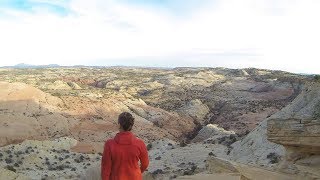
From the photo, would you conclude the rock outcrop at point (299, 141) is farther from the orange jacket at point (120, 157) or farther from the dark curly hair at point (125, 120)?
the dark curly hair at point (125, 120)

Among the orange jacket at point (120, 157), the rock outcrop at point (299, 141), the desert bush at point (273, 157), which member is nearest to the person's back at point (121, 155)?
the orange jacket at point (120, 157)

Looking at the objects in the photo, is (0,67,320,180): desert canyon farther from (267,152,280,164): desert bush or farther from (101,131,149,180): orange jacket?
(101,131,149,180): orange jacket

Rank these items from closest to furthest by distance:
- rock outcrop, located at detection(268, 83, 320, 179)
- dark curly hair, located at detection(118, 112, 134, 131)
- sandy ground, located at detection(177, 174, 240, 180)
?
1. dark curly hair, located at detection(118, 112, 134, 131)
2. rock outcrop, located at detection(268, 83, 320, 179)
3. sandy ground, located at detection(177, 174, 240, 180)

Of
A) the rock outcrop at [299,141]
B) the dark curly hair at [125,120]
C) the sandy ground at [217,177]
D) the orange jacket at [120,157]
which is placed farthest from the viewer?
the sandy ground at [217,177]

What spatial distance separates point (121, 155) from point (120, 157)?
38mm

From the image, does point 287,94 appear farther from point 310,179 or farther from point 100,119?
point 310,179

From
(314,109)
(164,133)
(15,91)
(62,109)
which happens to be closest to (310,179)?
(314,109)

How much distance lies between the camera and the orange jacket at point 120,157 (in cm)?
716

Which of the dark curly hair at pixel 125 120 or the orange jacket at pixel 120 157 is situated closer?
the dark curly hair at pixel 125 120

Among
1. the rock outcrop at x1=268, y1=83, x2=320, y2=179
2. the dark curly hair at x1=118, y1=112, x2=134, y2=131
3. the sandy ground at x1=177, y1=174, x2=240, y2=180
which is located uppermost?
the dark curly hair at x1=118, y1=112, x2=134, y2=131

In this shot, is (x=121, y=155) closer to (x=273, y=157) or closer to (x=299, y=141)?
(x=299, y=141)

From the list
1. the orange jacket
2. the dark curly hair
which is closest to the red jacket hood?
the orange jacket

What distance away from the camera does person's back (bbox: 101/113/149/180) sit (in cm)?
715

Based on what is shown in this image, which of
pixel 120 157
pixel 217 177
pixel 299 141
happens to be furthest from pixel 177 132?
pixel 120 157
